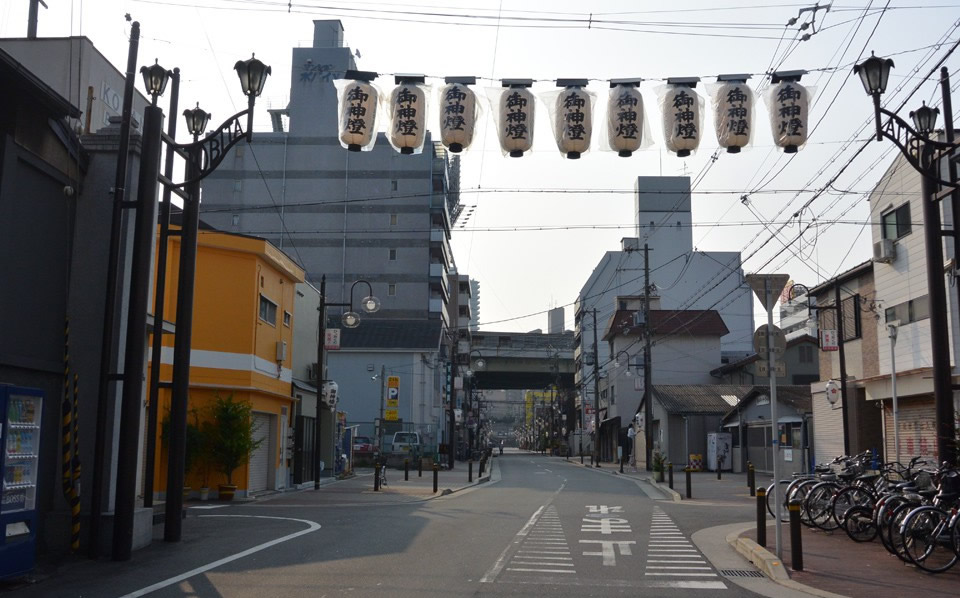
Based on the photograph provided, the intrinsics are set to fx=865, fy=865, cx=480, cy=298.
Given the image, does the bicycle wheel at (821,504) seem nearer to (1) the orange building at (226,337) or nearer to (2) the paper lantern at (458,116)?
(2) the paper lantern at (458,116)

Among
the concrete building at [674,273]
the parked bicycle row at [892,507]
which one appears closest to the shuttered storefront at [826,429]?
the parked bicycle row at [892,507]

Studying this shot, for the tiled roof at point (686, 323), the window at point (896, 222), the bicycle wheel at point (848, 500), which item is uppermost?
the tiled roof at point (686, 323)

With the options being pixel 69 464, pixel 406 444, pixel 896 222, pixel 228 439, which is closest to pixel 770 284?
pixel 69 464

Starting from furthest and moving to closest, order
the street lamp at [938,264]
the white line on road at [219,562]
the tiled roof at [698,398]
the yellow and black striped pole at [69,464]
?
the tiled roof at [698,398] < the street lamp at [938,264] < the yellow and black striped pole at [69,464] < the white line on road at [219,562]

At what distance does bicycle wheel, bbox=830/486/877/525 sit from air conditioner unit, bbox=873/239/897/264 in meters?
13.6

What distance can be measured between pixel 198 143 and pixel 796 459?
28.7 meters

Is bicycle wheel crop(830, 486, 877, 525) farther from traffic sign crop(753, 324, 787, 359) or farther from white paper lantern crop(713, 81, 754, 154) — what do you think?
white paper lantern crop(713, 81, 754, 154)

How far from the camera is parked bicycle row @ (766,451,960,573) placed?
35.8ft

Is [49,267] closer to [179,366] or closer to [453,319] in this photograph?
[179,366]

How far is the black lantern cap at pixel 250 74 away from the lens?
42.8 feet

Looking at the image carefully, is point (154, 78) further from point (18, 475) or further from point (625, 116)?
point (625, 116)

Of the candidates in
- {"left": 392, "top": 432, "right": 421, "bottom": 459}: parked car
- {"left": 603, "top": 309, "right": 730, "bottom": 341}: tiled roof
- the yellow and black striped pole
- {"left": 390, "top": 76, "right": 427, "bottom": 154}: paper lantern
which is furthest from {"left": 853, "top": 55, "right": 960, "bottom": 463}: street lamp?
{"left": 603, "top": 309, "right": 730, "bottom": 341}: tiled roof

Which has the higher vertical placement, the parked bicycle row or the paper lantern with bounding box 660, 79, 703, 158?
the paper lantern with bounding box 660, 79, 703, 158

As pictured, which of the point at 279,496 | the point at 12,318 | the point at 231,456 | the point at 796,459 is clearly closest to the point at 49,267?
the point at 12,318
